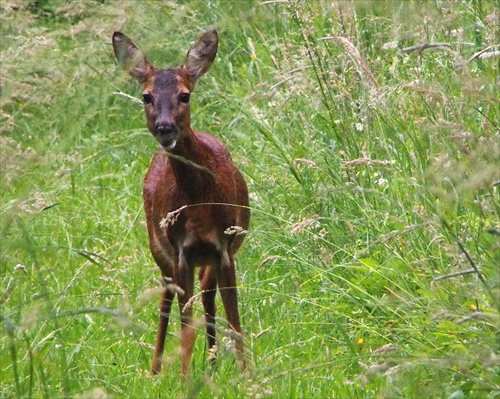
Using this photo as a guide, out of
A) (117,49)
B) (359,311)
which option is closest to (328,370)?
(359,311)

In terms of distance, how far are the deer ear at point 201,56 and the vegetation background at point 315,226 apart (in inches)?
13.9

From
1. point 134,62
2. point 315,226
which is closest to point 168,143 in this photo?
point 134,62

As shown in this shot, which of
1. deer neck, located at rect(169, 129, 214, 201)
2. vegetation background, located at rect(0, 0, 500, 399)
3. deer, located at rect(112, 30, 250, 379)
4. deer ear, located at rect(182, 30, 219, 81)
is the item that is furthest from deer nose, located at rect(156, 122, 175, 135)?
deer ear, located at rect(182, 30, 219, 81)

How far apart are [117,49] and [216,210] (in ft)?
3.27

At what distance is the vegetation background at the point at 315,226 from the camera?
398cm

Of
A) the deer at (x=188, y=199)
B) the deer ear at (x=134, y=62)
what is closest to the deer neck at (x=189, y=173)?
the deer at (x=188, y=199)

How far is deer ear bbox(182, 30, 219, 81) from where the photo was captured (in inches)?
241

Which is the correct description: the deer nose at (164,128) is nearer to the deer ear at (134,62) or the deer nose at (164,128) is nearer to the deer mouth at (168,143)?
the deer mouth at (168,143)

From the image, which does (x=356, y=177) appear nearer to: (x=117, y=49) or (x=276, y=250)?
(x=276, y=250)

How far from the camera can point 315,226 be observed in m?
5.71

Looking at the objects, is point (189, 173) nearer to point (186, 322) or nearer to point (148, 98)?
point (148, 98)

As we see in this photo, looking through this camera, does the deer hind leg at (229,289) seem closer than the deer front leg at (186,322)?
No

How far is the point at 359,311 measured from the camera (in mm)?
5250

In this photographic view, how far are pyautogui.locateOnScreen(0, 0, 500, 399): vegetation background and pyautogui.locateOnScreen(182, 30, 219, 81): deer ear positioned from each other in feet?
1.16
